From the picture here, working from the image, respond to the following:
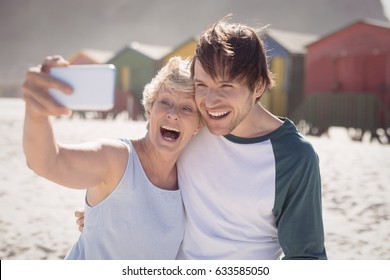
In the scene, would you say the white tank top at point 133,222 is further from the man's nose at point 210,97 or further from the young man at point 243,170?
the man's nose at point 210,97

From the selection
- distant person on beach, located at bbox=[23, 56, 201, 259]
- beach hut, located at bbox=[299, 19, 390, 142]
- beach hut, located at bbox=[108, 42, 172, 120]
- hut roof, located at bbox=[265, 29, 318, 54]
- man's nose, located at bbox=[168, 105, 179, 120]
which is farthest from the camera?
beach hut, located at bbox=[108, 42, 172, 120]

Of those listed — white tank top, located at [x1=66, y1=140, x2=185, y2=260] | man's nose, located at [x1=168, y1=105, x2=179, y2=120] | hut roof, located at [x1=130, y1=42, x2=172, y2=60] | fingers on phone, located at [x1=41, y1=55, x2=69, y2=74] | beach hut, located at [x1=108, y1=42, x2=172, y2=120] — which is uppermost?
fingers on phone, located at [x1=41, y1=55, x2=69, y2=74]

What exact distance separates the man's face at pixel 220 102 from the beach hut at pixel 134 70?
1130cm

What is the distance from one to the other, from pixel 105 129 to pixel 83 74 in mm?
8742

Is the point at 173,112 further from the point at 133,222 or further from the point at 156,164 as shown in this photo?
the point at 133,222

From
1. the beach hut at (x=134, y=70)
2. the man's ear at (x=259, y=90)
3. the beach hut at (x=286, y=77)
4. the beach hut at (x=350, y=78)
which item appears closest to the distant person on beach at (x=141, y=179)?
the man's ear at (x=259, y=90)

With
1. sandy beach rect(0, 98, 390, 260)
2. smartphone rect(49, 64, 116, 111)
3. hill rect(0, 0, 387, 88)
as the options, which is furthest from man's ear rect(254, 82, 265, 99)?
hill rect(0, 0, 387, 88)

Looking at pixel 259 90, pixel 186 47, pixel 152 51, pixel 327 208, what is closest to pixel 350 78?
pixel 186 47

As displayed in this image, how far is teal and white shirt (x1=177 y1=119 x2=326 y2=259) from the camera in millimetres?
1470

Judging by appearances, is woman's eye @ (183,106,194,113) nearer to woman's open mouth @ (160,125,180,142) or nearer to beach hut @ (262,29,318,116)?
woman's open mouth @ (160,125,180,142)

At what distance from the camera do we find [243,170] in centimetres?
152

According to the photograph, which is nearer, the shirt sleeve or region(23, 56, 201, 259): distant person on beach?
region(23, 56, 201, 259): distant person on beach

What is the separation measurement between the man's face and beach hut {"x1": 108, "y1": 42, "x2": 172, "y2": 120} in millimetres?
11302

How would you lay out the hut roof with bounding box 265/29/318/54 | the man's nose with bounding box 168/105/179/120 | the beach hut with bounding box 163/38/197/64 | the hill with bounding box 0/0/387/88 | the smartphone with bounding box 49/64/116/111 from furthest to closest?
the hill with bounding box 0/0/387/88 < the beach hut with bounding box 163/38/197/64 < the hut roof with bounding box 265/29/318/54 < the man's nose with bounding box 168/105/179/120 < the smartphone with bounding box 49/64/116/111
